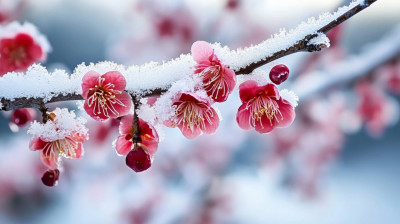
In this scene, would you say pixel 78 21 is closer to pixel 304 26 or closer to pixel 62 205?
pixel 62 205

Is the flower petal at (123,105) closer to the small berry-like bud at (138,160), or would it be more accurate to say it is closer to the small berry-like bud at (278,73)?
the small berry-like bud at (138,160)

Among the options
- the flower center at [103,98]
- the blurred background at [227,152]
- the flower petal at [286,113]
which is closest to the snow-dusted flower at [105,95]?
the flower center at [103,98]

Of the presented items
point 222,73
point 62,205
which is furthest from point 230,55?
point 62,205

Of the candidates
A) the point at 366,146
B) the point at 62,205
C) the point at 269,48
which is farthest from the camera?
the point at 366,146

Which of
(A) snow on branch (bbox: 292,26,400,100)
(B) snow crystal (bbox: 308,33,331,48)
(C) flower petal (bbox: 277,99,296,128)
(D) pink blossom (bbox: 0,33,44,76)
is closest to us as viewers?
(B) snow crystal (bbox: 308,33,331,48)

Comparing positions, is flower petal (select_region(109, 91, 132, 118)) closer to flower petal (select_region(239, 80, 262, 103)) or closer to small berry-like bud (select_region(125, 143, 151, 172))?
small berry-like bud (select_region(125, 143, 151, 172))

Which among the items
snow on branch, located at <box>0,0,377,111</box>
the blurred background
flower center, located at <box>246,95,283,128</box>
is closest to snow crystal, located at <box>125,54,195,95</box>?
snow on branch, located at <box>0,0,377,111</box>
